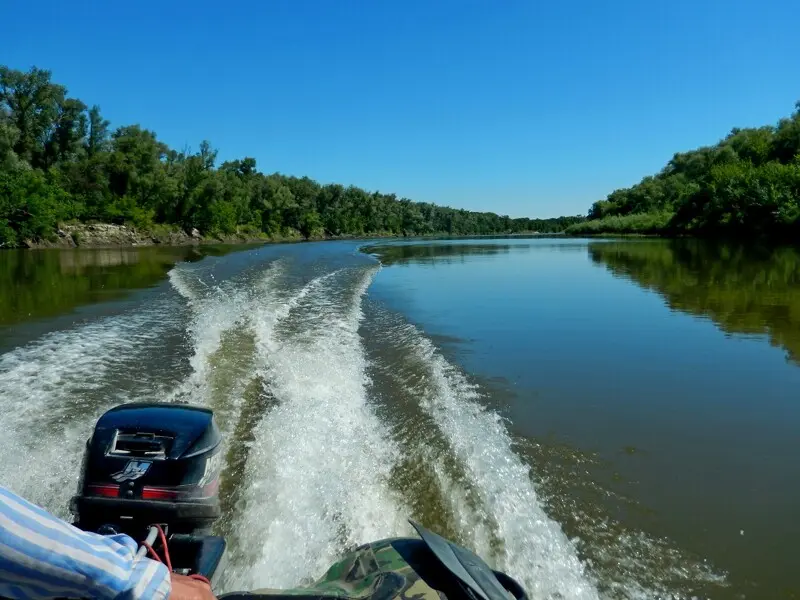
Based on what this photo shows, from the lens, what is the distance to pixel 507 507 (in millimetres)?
3621

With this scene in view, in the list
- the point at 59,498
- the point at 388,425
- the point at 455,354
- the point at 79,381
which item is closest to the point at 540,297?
the point at 455,354

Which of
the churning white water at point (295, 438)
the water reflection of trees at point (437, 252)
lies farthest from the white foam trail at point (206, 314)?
the water reflection of trees at point (437, 252)

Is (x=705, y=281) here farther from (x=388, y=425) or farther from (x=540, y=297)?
(x=388, y=425)

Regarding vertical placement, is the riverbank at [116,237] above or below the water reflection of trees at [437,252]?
above

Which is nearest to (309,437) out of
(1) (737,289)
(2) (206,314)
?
(2) (206,314)

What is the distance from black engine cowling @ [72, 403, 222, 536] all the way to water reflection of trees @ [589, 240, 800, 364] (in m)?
7.39

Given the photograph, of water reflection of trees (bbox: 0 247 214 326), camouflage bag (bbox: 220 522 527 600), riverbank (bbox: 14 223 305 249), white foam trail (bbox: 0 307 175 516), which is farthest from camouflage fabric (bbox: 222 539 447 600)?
riverbank (bbox: 14 223 305 249)

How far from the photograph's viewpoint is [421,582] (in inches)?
80.6

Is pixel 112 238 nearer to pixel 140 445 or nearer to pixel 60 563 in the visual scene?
pixel 140 445

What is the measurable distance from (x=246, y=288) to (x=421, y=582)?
1223cm

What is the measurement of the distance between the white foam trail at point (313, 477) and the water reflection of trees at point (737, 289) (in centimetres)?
585

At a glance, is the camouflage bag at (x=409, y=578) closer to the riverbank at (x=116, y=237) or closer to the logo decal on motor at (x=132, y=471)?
the logo decal on motor at (x=132, y=471)

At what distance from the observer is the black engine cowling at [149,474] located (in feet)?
8.86

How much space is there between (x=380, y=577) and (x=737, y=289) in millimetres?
14467
